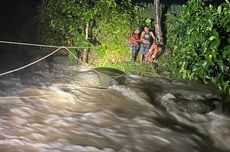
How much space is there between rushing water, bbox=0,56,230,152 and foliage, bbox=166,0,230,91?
0.84 metres

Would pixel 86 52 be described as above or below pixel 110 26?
below

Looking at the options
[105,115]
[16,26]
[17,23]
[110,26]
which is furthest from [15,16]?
[105,115]

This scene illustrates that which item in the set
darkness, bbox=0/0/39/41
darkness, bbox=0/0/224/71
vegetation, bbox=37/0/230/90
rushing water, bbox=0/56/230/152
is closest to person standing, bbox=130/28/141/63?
vegetation, bbox=37/0/230/90

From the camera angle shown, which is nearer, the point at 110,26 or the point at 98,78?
the point at 98,78

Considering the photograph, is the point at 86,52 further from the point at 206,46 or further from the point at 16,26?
the point at 206,46

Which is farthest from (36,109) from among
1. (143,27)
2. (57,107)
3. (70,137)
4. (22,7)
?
(22,7)

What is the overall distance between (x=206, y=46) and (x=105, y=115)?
331 cm

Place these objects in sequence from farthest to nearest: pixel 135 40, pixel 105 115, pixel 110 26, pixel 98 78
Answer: pixel 110 26 < pixel 135 40 < pixel 98 78 < pixel 105 115

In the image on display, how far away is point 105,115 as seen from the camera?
10.7 meters

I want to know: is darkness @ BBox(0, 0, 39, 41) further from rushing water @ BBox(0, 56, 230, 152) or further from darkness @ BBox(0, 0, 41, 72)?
rushing water @ BBox(0, 56, 230, 152)

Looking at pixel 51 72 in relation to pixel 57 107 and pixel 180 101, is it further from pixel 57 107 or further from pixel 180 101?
pixel 180 101

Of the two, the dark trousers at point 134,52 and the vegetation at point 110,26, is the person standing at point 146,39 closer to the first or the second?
the dark trousers at point 134,52

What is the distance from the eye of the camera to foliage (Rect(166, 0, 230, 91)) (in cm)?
1091

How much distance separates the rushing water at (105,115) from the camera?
912cm
